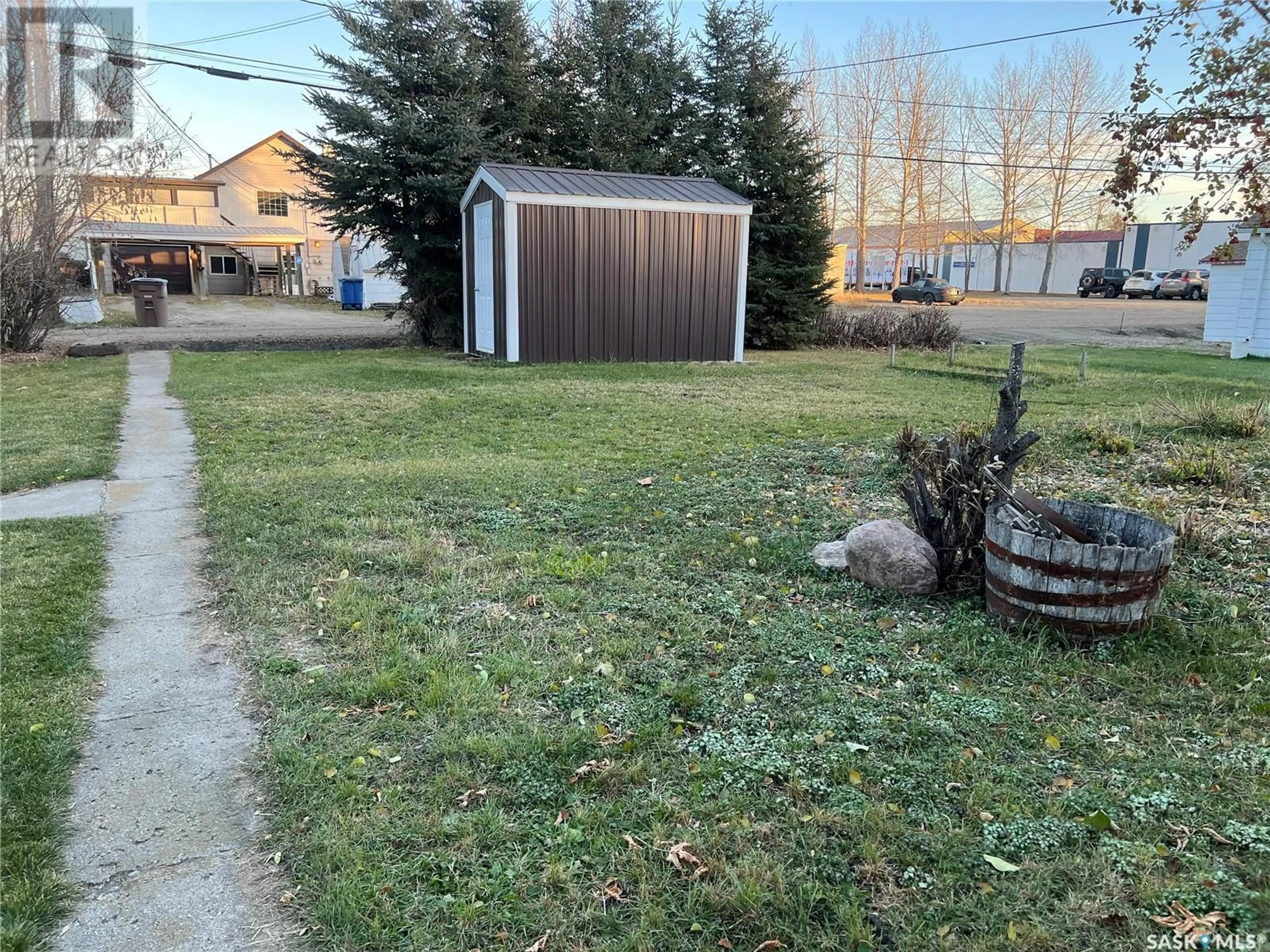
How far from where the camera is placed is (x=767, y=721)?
2674mm

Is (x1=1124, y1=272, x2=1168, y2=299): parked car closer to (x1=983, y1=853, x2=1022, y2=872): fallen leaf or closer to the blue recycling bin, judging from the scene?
the blue recycling bin

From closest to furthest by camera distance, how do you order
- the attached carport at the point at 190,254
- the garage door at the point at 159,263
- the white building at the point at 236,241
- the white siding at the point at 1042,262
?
the attached carport at the point at 190,254, the white building at the point at 236,241, the garage door at the point at 159,263, the white siding at the point at 1042,262

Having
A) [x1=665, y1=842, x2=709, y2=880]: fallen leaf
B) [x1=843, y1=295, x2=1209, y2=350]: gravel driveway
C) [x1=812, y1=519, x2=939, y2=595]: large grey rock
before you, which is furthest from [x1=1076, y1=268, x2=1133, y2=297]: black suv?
[x1=665, y1=842, x2=709, y2=880]: fallen leaf

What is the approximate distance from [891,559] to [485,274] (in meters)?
10.4

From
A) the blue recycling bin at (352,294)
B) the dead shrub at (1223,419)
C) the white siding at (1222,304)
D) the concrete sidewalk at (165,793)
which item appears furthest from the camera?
the blue recycling bin at (352,294)

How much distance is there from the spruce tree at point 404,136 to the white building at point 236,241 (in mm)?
16180

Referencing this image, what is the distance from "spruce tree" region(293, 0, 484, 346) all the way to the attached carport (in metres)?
18.7

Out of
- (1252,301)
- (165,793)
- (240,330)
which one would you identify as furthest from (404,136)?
(1252,301)

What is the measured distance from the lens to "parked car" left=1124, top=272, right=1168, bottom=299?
38.2m

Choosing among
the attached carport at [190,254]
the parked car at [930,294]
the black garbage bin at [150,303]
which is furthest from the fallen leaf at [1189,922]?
the attached carport at [190,254]

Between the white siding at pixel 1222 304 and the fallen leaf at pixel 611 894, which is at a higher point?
the white siding at pixel 1222 304

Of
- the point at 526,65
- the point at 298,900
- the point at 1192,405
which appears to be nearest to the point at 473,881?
the point at 298,900

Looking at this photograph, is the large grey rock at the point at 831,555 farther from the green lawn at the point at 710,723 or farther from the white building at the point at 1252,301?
the white building at the point at 1252,301

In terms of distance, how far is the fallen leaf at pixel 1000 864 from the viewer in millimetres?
1971
